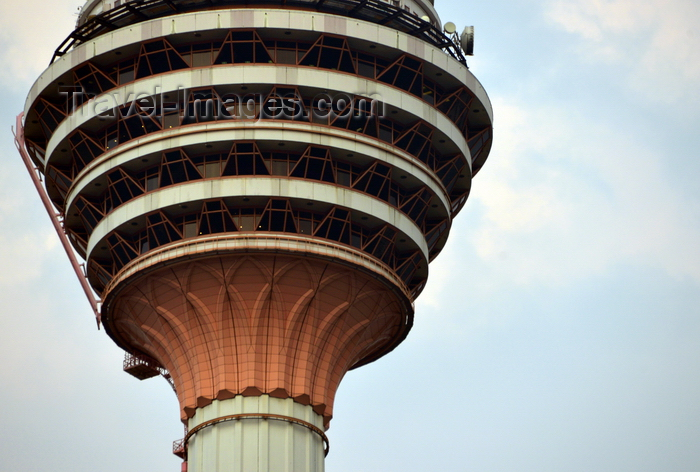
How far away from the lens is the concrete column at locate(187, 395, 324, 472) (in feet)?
242

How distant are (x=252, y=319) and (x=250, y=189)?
267 inches

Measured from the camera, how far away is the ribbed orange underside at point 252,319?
245ft

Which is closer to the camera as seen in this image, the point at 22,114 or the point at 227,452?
the point at 227,452

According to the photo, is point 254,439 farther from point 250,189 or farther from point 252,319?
point 250,189

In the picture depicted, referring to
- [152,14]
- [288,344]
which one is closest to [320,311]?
[288,344]

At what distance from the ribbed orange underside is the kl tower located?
0.08 metres

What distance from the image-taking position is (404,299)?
78.2m

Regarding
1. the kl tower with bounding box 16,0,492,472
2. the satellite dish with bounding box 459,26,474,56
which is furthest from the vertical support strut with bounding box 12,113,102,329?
the satellite dish with bounding box 459,26,474,56

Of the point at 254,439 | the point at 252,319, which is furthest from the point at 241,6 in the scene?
the point at 254,439

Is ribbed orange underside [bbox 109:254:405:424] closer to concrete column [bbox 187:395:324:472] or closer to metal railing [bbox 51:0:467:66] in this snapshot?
concrete column [bbox 187:395:324:472]

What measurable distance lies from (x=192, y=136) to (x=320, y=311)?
11.2 metres

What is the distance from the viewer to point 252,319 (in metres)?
75.2

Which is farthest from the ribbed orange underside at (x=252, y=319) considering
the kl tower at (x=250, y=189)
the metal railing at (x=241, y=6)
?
the metal railing at (x=241, y=6)

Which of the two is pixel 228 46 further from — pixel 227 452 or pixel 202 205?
pixel 227 452
